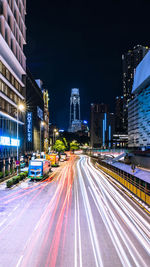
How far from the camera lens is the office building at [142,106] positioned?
121 m

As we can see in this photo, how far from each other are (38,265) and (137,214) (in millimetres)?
8174

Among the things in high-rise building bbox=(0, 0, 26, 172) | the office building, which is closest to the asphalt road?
high-rise building bbox=(0, 0, 26, 172)

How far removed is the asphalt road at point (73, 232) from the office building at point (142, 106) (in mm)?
107432

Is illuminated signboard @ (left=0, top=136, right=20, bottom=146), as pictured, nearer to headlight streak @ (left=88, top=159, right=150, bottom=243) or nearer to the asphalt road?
the asphalt road

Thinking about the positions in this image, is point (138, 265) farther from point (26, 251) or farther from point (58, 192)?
point (58, 192)

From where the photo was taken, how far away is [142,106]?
138 metres

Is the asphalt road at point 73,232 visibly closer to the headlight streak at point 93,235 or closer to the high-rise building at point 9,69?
the headlight streak at point 93,235

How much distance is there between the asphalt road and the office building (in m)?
107

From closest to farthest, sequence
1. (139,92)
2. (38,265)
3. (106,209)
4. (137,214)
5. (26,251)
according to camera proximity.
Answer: (38,265) < (26,251) < (137,214) < (106,209) < (139,92)

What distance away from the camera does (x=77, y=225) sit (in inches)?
456

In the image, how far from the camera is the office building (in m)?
121

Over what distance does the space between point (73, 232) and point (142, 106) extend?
139 meters

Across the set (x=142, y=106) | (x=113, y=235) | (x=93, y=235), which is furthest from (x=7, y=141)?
(x=142, y=106)

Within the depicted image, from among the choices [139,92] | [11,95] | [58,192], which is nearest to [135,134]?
[139,92]
